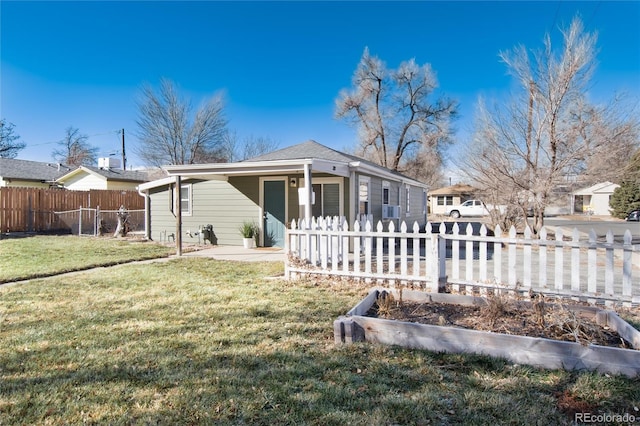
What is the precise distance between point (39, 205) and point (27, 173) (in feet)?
31.1

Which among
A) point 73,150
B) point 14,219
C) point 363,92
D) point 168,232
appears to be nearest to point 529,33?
point 168,232

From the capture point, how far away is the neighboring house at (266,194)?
31.4 ft

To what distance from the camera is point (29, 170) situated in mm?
23016

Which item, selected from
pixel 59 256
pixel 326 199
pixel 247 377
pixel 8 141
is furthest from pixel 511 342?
pixel 8 141

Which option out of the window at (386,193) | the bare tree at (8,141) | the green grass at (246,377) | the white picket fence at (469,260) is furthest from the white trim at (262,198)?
the bare tree at (8,141)

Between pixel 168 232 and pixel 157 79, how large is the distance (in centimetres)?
1437

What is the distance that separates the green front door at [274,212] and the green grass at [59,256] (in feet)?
9.59

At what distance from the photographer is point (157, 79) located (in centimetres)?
2253

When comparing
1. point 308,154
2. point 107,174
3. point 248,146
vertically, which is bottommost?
point 308,154

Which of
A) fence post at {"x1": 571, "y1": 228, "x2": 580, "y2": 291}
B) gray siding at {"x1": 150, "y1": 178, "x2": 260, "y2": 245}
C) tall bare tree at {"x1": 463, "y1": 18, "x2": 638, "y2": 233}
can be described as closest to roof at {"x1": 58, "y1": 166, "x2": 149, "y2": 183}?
gray siding at {"x1": 150, "y1": 178, "x2": 260, "y2": 245}

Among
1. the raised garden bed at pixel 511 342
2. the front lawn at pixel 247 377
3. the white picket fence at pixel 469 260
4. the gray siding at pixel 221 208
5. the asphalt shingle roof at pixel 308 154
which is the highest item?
the asphalt shingle roof at pixel 308 154

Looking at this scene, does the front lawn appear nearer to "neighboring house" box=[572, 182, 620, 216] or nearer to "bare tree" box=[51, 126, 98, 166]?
"bare tree" box=[51, 126, 98, 166]

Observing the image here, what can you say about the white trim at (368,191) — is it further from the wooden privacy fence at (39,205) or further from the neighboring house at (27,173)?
the neighboring house at (27,173)

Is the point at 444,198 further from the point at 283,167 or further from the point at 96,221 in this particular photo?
the point at 283,167
